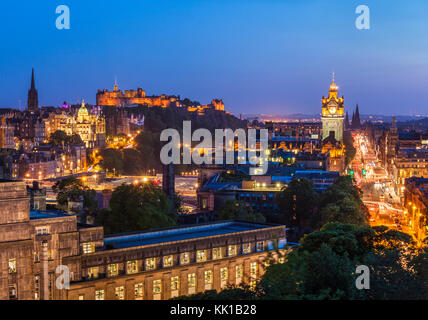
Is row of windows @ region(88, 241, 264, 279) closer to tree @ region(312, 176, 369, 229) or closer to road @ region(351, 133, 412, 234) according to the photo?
tree @ region(312, 176, 369, 229)

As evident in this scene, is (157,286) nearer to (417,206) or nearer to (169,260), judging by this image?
(169,260)

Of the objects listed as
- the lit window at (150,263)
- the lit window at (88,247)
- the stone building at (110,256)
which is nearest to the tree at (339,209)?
the stone building at (110,256)

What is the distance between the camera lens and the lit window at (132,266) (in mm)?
38406

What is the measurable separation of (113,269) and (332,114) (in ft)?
486

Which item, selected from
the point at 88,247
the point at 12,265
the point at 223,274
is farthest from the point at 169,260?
the point at 12,265

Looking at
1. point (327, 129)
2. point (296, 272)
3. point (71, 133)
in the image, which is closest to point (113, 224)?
point (296, 272)

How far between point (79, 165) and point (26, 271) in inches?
4166

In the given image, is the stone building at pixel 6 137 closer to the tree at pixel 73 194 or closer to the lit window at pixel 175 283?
the tree at pixel 73 194

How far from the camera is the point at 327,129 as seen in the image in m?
178

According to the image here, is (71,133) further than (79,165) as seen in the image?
Yes

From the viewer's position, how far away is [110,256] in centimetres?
3753

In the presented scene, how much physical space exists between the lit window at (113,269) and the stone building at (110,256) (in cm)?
5
